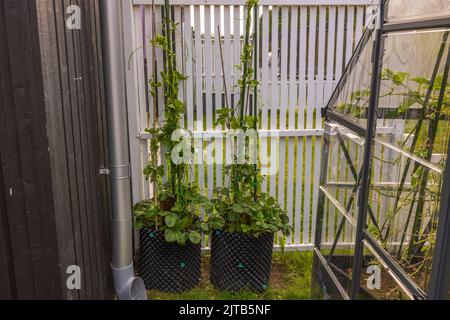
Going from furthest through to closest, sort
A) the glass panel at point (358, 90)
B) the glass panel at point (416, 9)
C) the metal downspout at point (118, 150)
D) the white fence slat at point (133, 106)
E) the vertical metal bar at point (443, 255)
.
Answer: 1. the white fence slat at point (133, 106)
2. the metal downspout at point (118, 150)
3. the glass panel at point (358, 90)
4. the glass panel at point (416, 9)
5. the vertical metal bar at point (443, 255)

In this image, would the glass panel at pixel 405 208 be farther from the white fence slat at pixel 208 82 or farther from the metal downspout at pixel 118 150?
the white fence slat at pixel 208 82

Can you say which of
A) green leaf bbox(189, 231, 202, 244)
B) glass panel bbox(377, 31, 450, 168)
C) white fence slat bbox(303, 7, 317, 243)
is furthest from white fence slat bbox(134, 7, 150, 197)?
glass panel bbox(377, 31, 450, 168)

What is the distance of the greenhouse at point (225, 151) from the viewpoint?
170 centimetres

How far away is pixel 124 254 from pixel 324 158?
1.31 meters

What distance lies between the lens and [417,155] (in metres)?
1.70

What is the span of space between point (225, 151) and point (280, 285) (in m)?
1.06

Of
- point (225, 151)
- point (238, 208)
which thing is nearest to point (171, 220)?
point (238, 208)

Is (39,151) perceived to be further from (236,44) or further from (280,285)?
(280,285)

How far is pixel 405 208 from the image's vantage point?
1.79m

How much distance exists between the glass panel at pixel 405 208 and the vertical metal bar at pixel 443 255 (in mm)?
87

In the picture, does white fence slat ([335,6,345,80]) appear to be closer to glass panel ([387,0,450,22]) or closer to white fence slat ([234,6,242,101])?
white fence slat ([234,6,242,101])

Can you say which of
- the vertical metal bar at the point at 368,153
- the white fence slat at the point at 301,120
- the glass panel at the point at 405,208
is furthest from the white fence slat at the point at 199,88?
the glass panel at the point at 405,208

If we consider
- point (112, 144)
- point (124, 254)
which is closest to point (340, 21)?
point (112, 144)
